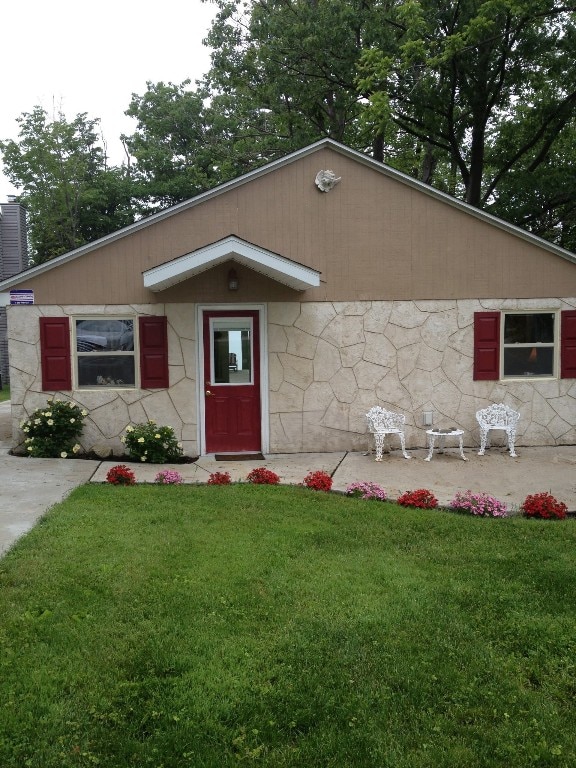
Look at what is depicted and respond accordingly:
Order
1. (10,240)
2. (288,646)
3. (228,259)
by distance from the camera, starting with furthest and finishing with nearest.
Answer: (10,240)
(228,259)
(288,646)

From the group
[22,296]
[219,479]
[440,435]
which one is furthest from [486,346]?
[22,296]

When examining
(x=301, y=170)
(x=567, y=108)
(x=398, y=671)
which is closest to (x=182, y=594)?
(x=398, y=671)

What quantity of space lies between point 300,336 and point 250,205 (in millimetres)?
2149

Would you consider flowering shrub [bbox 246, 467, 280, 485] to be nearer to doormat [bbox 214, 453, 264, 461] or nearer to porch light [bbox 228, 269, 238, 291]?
doormat [bbox 214, 453, 264, 461]

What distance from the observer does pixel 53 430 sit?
9.41 metres

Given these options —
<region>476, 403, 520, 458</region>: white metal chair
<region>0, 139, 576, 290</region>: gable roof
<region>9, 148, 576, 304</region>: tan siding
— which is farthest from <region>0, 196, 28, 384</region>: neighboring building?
<region>476, 403, 520, 458</region>: white metal chair

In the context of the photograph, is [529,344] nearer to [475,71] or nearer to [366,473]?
[366,473]

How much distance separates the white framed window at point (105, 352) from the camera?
32.0ft

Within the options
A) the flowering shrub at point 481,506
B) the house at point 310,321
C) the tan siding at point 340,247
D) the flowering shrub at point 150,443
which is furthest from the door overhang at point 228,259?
the flowering shrub at point 481,506

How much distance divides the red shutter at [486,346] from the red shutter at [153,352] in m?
4.91

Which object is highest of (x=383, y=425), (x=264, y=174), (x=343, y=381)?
(x=264, y=174)

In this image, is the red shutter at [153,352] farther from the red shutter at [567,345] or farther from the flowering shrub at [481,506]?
the red shutter at [567,345]

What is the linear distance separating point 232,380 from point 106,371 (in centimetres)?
196

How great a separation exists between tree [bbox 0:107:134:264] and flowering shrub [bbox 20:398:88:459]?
1990cm
